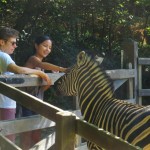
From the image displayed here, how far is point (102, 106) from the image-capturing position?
3.72 metres

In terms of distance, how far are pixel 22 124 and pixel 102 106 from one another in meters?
0.85

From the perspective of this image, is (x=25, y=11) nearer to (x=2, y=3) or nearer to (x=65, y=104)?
(x=2, y=3)

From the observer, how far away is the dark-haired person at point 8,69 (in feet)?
11.9

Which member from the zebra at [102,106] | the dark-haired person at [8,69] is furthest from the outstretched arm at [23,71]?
the zebra at [102,106]

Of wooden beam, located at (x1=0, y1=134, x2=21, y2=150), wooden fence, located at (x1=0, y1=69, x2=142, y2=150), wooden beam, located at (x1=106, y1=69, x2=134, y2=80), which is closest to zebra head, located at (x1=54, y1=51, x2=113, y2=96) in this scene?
wooden fence, located at (x1=0, y1=69, x2=142, y2=150)

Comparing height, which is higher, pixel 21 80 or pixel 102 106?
pixel 21 80

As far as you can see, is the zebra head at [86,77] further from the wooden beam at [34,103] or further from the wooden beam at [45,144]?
the wooden beam at [34,103]

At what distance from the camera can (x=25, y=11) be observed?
338 inches

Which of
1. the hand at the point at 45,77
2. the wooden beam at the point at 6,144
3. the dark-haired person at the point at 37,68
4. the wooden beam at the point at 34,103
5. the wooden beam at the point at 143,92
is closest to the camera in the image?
the wooden beam at the point at 34,103

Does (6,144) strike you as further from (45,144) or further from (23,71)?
(45,144)

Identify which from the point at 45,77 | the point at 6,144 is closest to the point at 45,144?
the point at 45,77

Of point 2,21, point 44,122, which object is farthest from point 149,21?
point 44,122

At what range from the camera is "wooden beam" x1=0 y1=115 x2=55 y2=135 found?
3573 mm

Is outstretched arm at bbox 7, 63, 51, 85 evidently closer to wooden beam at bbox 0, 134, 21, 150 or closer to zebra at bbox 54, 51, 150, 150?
zebra at bbox 54, 51, 150, 150
